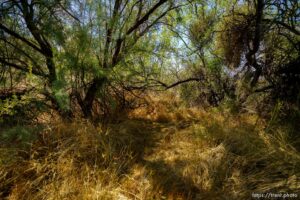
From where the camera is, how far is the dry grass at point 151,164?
5.96ft

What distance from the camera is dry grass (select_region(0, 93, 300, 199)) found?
5.96ft

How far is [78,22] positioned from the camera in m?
3.02

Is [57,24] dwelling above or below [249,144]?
above

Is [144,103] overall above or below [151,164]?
above

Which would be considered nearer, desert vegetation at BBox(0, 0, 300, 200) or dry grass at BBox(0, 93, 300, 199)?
dry grass at BBox(0, 93, 300, 199)

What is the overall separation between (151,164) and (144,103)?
152 centimetres

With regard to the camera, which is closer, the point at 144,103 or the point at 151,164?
the point at 151,164

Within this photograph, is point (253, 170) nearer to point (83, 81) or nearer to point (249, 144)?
point (249, 144)

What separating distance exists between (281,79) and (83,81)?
2390 millimetres

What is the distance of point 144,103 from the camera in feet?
12.2

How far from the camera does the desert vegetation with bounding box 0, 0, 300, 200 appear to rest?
193 cm

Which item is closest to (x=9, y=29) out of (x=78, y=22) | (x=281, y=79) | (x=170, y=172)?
(x=78, y=22)

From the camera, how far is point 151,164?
2.30 m

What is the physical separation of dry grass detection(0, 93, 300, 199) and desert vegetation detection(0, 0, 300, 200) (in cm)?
1
